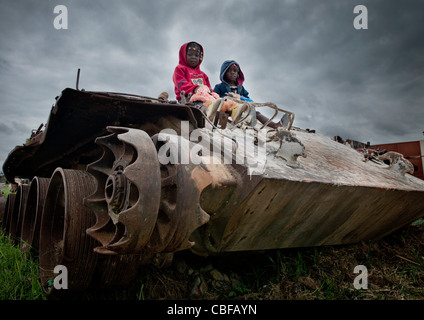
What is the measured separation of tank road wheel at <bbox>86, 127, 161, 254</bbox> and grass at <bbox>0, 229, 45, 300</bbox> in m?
0.83

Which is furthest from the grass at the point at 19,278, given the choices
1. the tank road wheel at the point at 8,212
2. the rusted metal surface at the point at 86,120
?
the tank road wheel at the point at 8,212

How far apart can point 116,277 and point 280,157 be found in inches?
49.2

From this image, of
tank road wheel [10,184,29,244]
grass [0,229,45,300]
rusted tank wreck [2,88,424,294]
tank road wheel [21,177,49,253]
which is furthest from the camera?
tank road wheel [10,184,29,244]

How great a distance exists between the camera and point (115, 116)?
206 cm

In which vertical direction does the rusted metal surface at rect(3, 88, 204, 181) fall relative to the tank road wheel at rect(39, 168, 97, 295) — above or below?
above

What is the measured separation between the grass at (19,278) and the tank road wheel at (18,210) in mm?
603

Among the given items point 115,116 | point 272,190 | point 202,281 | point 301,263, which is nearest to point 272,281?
point 301,263

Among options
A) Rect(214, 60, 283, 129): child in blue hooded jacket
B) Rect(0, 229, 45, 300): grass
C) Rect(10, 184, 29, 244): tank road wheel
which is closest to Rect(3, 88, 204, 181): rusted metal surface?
Rect(10, 184, 29, 244): tank road wheel

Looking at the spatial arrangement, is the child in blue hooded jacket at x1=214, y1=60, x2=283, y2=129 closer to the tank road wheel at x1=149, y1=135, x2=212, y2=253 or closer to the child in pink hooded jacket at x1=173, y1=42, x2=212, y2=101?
the child in pink hooded jacket at x1=173, y1=42, x2=212, y2=101

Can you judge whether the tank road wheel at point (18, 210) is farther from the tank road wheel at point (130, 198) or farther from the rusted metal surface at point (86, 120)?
the tank road wheel at point (130, 198)

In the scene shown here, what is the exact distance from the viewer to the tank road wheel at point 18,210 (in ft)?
10.6

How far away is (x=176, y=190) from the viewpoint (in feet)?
4.26

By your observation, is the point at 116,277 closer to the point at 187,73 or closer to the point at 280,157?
the point at 280,157

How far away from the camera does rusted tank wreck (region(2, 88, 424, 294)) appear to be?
51.7 inches
